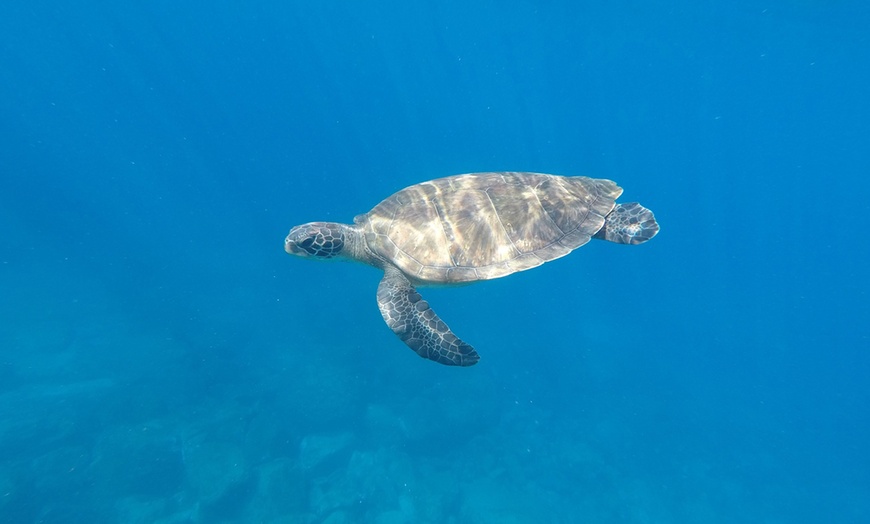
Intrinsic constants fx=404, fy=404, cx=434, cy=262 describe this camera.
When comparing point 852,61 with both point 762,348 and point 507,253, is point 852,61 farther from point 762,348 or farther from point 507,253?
point 507,253

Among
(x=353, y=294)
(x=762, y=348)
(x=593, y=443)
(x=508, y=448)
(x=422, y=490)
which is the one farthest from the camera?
(x=762, y=348)

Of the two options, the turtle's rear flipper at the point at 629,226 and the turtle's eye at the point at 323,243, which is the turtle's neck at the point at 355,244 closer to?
the turtle's eye at the point at 323,243

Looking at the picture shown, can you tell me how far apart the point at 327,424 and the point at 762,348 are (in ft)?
85.2

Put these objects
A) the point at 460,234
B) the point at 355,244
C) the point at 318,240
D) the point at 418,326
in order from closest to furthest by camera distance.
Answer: the point at 418,326 → the point at 460,234 → the point at 318,240 → the point at 355,244

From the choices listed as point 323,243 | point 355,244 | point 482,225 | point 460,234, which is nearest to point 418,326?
point 460,234

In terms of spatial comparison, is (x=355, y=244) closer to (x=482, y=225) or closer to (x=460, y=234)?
(x=460, y=234)

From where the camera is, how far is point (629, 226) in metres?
6.07

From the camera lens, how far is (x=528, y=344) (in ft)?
50.2

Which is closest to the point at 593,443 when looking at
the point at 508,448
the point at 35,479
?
the point at 508,448

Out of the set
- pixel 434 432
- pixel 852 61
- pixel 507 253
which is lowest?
pixel 434 432

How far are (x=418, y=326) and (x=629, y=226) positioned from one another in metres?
3.51

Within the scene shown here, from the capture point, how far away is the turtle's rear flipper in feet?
19.7

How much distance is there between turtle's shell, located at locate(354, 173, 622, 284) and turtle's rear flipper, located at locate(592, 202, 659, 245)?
0.64 feet

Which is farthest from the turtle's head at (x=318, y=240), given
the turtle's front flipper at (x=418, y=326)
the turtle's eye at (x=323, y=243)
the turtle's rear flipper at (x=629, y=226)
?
the turtle's rear flipper at (x=629, y=226)
